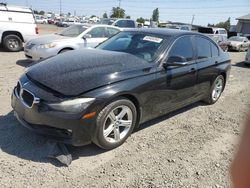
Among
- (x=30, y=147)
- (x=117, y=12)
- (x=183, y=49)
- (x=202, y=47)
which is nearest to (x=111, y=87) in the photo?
(x=30, y=147)

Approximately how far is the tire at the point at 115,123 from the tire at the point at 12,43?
29.2ft

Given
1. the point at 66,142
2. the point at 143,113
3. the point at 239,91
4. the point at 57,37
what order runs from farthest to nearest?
the point at 57,37 → the point at 239,91 → the point at 143,113 → the point at 66,142

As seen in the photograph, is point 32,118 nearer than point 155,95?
Yes

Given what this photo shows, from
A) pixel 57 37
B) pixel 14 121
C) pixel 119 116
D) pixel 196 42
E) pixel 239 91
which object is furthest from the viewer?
pixel 57 37

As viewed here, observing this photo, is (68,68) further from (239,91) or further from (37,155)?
(239,91)

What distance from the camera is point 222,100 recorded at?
6.08 meters

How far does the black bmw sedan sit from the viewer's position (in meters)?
3.09

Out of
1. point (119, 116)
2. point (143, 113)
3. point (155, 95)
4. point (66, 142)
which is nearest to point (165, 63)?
point (155, 95)

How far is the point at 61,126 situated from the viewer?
3.08 metres

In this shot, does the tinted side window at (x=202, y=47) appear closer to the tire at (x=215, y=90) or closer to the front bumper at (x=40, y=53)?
the tire at (x=215, y=90)

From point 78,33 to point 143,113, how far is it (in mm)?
5907

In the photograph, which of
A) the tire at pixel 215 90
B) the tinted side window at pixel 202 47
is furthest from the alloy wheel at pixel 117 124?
the tire at pixel 215 90

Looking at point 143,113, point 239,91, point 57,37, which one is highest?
point 57,37

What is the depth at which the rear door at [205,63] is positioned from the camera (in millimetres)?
4875
